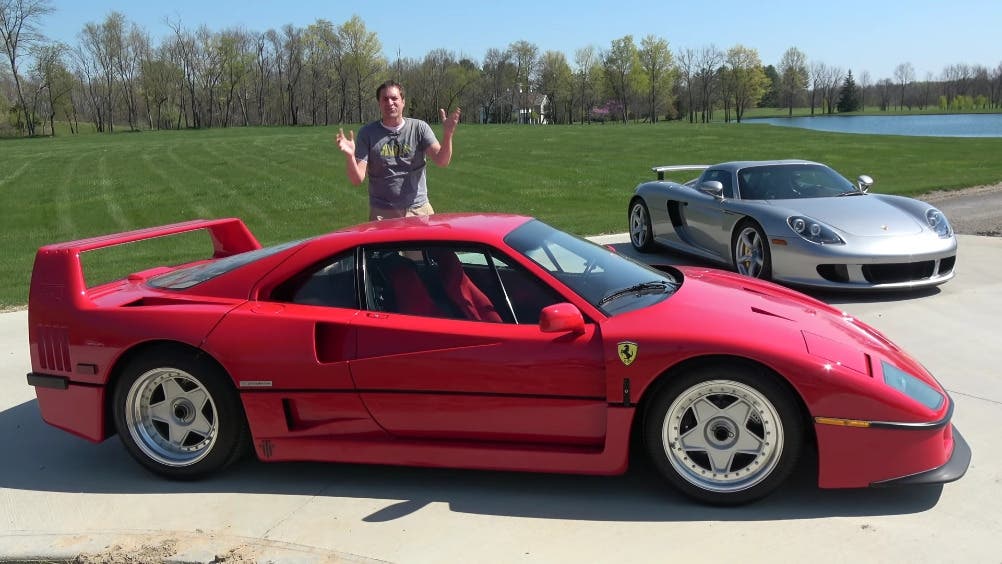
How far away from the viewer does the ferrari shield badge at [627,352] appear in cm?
309

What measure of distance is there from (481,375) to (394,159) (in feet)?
8.77

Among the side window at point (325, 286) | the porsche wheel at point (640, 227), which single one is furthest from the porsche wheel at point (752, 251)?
the side window at point (325, 286)

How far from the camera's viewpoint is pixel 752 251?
733 cm

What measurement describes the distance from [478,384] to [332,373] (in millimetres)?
645

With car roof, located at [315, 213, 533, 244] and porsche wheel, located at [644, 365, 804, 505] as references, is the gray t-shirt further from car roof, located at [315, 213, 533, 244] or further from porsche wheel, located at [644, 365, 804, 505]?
porsche wheel, located at [644, 365, 804, 505]

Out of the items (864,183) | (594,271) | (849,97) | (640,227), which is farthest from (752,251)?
→ (849,97)

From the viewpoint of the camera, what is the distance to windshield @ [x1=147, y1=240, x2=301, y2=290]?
12.6 feet

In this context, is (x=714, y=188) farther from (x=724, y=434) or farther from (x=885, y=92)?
(x=885, y=92)

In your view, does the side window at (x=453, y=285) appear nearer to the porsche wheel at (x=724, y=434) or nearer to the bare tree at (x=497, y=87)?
the porsche wheel at (x=724, y=434)

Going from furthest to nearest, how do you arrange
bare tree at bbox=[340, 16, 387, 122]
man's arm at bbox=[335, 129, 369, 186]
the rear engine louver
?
bare tree at bbox=[340, 16, 387, 122]
man's arm at bbox=[335, 129, 369, 186]
the rear engine louver

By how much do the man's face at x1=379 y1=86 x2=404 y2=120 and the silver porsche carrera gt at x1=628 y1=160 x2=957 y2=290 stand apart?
351 centimetres

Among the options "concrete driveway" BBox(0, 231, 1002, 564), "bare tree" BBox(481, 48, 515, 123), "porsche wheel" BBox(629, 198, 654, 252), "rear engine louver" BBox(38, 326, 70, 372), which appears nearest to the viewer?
"concrete driveway" BBox(0, 231, 1002, 564)

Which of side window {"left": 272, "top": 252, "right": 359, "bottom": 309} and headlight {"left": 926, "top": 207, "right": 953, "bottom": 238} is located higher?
side window {"left": 272, "top": 252, "right": 359, "bottom": 309}

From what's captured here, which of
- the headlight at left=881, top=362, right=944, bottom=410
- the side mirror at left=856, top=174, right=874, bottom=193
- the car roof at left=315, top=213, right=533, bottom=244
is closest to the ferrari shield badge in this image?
the car roof at left=315, top=213, right=533, bottom=244
